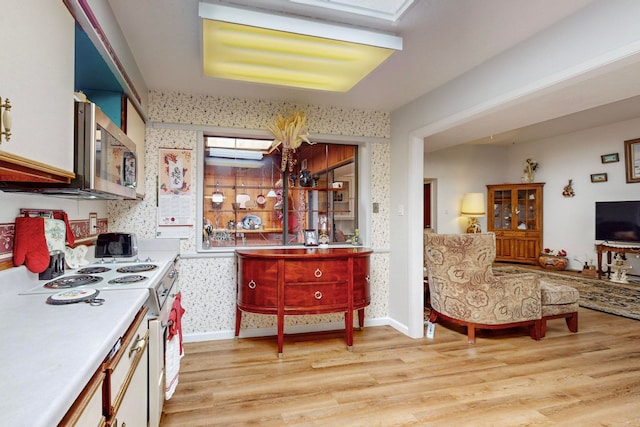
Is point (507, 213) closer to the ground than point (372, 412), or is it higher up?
higher up

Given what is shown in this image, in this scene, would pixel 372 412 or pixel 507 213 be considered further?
pixel 507 213

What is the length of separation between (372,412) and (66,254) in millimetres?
2085

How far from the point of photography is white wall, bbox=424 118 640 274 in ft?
21.0


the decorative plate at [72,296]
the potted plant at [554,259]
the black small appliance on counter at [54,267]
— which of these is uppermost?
the black small appliance on counter at [54,267]

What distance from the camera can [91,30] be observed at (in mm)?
1541

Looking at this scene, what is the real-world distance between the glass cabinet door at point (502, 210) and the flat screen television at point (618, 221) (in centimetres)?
170

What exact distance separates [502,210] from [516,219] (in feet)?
1.16

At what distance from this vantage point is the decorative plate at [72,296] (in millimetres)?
1325

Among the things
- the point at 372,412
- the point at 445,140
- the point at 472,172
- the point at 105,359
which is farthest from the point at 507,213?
the point at 105,359

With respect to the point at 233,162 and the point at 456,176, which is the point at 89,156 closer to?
the point at 233,162

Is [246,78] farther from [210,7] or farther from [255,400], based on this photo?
[255,400]

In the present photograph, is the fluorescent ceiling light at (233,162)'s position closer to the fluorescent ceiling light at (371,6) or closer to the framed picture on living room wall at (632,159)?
the fluorescent ceiling light at (371,6)

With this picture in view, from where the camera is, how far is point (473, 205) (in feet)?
24.5

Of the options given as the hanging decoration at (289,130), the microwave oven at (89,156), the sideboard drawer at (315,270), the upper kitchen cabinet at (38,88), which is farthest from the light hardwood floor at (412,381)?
the hanging decoration at (289,130)
